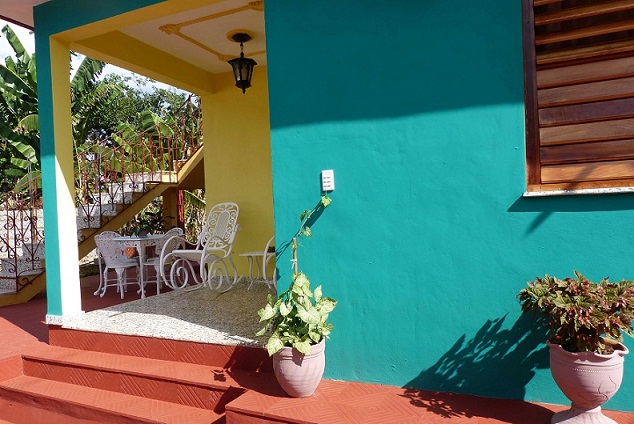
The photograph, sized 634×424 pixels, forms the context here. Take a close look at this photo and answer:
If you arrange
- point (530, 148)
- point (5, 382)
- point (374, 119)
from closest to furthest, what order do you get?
point (530, 148) → point (374, 119) → point (5, 382)

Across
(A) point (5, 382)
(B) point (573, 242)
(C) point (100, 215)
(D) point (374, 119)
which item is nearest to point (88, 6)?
(D) point (374, 119)

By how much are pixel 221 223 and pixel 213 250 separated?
105 cm

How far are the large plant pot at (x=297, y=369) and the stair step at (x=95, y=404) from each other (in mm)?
643

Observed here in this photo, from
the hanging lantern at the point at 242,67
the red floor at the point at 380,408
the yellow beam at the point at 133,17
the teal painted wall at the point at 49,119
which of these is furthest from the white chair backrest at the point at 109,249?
the red floor at the point at 380,408

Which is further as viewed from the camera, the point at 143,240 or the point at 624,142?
the point at 143,240

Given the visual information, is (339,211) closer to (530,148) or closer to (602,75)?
(530,148)

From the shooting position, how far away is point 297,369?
9.44 feet

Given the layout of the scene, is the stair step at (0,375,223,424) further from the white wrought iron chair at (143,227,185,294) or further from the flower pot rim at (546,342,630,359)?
the white wrought iron chair at (143,227,185,294)

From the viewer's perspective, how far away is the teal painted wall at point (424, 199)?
2.81m

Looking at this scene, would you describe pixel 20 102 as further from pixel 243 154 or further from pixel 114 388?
pixel 114 388

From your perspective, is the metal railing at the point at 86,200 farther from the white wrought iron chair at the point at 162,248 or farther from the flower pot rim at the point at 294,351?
the flower pot rim at the point at 294,351

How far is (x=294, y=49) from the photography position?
11.2 ft

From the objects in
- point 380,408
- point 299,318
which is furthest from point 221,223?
point 380,408

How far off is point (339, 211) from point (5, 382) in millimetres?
3579
